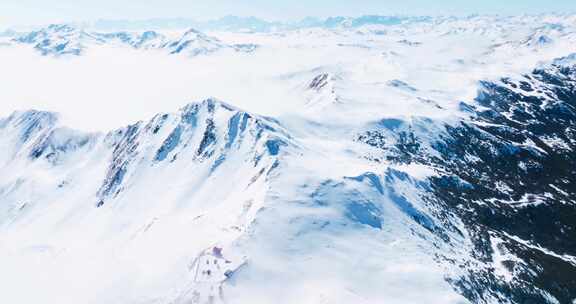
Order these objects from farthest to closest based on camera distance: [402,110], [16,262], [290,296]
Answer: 1. [402,110]
2. [16,262]
3. [290,296]

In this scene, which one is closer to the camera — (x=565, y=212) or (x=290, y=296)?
(x=290, y=296)

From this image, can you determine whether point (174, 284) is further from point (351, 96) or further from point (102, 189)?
point (351, 96)

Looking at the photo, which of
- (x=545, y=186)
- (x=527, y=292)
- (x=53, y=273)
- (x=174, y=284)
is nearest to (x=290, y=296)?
(x=174, y=284)

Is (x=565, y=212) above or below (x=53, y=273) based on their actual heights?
above

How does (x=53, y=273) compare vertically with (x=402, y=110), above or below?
below

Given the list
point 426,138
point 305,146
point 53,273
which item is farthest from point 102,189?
point 426,138

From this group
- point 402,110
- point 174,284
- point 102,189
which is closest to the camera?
point 174,284

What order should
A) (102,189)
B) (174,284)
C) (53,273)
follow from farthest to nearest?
(102,189) < (53,273) < (174,284)

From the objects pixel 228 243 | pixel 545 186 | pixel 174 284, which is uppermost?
pixel 228 243

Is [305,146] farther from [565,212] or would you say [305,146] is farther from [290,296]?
[565,212]
